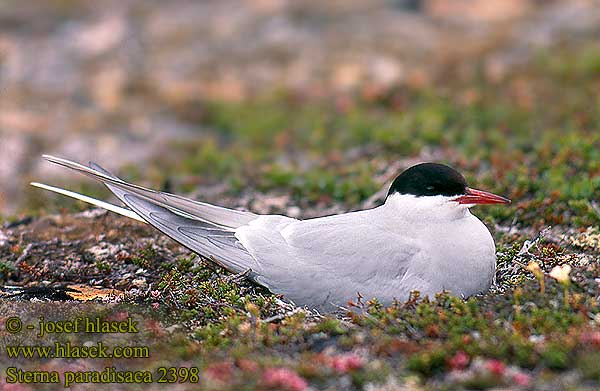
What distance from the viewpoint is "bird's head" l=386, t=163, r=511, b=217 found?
16.7ft

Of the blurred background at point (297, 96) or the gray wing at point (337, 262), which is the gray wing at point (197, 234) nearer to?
the gray wing at point (337, 262)

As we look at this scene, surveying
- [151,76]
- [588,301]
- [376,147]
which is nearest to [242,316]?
[588,301]

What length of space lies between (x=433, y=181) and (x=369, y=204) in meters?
2.19

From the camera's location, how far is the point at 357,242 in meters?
5.00

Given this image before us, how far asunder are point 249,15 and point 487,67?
476cm

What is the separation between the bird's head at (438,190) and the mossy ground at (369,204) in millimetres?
572

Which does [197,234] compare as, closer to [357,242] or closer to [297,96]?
[357,242]

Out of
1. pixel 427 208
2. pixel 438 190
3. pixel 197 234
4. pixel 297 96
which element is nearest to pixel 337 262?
pixel 427 208

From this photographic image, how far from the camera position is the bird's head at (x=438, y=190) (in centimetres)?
508

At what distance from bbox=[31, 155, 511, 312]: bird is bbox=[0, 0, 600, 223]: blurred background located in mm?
1709

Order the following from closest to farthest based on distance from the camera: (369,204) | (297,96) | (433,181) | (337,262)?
(337,262)
(433,181)
(369,204)
(297,96)

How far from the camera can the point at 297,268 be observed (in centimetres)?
501

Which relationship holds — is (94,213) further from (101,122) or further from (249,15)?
(249,15)

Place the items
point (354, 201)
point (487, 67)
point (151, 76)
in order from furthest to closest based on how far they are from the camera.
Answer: point (151, 76), point (487, 67), point (354, 201)
